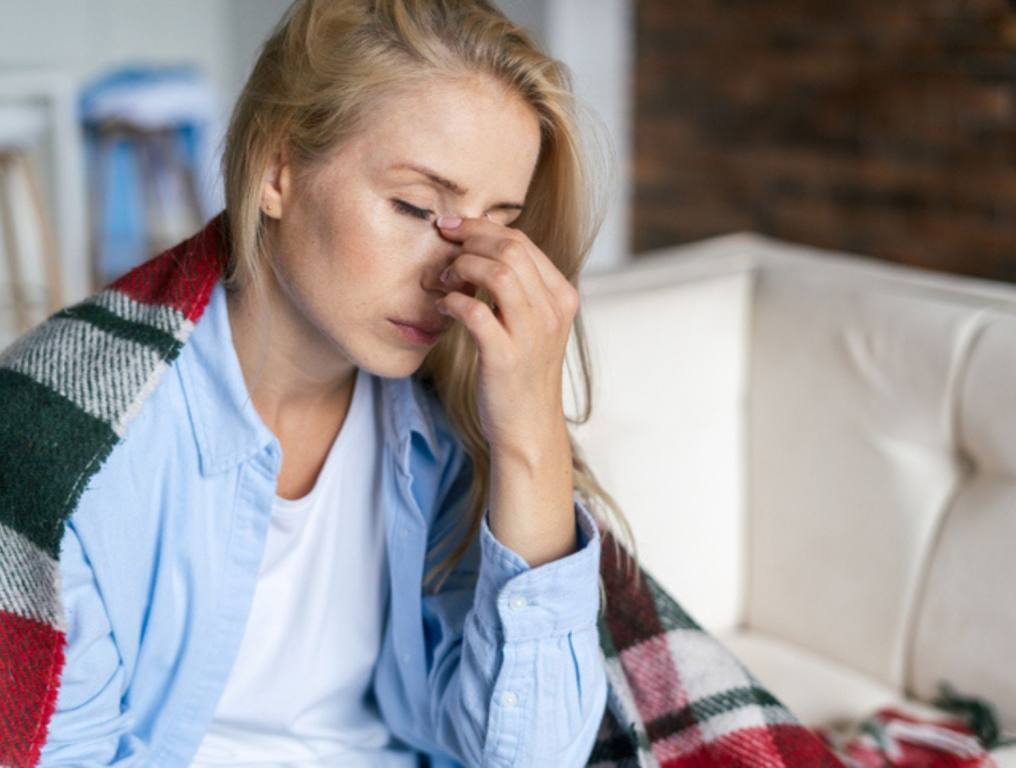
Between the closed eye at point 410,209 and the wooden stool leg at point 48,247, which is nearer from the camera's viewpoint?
the closed eye at point 410,209

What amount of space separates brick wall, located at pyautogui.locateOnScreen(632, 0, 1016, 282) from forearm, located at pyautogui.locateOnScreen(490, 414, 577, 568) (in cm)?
277

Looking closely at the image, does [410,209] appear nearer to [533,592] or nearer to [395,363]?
[395,363]

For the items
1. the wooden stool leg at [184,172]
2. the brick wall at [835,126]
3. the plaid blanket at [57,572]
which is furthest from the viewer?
the wooden stool leg at [184,172]

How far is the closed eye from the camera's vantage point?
1.17 metres

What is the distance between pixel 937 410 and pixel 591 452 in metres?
0.44

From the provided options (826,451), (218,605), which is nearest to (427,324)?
(218,605)

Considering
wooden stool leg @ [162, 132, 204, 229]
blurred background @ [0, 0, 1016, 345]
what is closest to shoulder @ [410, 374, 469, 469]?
blurred background @ [0, 0, 1016, 345]

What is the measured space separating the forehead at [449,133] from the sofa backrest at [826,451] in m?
0.58

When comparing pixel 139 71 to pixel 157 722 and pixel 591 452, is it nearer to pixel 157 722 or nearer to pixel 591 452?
pixel 591 452

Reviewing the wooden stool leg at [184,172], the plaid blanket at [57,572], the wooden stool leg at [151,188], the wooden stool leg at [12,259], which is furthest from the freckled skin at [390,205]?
the wooden stool leg at [151,188]

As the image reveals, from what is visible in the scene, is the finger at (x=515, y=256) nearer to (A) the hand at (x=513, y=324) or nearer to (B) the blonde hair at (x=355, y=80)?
(A) the hand at (x=513, y=324)

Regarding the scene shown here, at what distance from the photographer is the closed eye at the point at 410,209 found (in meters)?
1.17

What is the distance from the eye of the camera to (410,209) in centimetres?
117

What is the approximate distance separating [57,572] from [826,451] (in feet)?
3.51
